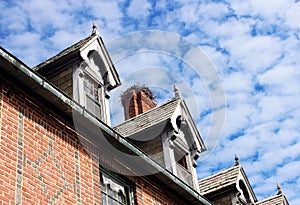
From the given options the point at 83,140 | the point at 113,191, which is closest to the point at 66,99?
the point at 83,140

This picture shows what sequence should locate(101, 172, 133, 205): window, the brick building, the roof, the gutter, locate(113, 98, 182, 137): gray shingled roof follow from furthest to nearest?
the roof, locate(113, 98, 182, 137): gray shingled roof, locate(101, 172, 133, 205): window, the gutter, the brick building

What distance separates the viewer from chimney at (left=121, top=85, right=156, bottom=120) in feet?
65.3

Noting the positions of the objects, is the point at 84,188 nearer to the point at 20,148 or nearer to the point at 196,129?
the point at 20,148

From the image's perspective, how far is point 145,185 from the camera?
1379cm

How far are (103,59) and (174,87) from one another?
3.85m

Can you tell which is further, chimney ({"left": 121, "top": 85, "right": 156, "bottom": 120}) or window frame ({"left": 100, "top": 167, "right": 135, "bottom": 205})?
chimney ({"left": 121, "top": 85, "right": 156, "bottom": 120})

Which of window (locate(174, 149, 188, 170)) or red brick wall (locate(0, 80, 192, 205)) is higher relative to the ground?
window (locate(174, 149, 188, 170))

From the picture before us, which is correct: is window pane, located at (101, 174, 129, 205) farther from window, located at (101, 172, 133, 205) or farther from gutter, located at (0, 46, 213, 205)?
gutter, located at (0, 46, 213, 205)

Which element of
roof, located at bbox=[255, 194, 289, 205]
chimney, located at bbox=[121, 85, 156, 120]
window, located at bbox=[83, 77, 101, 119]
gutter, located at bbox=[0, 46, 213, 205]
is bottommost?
gutter, located at bbox=[0, 46, 213, 205]

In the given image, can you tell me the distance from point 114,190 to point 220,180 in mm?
7142

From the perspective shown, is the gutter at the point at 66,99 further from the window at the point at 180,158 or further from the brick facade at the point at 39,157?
the window at the point at 180,158

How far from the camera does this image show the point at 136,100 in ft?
66.5

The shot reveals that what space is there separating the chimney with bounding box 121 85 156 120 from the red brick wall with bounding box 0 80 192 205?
25.4ft

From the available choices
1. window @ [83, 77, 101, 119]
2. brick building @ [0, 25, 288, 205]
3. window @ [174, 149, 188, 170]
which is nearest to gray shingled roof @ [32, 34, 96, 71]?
brick building @ [0, 25, 288, 205]
